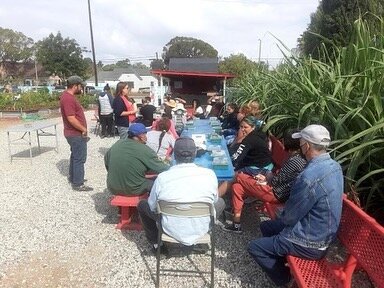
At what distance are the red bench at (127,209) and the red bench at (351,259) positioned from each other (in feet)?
6.84

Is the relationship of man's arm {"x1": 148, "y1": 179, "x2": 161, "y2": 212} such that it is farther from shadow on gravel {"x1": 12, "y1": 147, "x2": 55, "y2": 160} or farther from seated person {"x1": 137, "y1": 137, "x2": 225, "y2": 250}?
shadow on gravel {"x1": 12, "y1": 147, "x2": 55, "y2": 160}

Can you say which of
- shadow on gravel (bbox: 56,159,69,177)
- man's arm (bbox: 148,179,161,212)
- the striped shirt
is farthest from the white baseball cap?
shadow on gravel (bbox: 56,159,69,177)

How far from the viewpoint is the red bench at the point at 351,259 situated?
88.7 inches

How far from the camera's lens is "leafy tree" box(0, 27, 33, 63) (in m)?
79.0

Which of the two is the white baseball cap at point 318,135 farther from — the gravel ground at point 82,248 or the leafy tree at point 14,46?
the leafy tree at point 14,46

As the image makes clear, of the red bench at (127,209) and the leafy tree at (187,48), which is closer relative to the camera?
the red bench at (127,209)

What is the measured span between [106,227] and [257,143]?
6.97ft

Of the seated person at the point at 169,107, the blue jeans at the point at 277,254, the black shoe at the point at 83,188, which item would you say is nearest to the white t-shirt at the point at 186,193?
the blue jeans at the point at 277,254

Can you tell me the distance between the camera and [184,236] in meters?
3.21

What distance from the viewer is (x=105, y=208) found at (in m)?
5.26

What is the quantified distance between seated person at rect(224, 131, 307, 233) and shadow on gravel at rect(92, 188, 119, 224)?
4.90ft

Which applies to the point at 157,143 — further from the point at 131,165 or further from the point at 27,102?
the point at 27,102

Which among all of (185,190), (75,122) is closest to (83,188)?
(75,122)

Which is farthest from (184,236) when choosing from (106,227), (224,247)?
(106,227)
